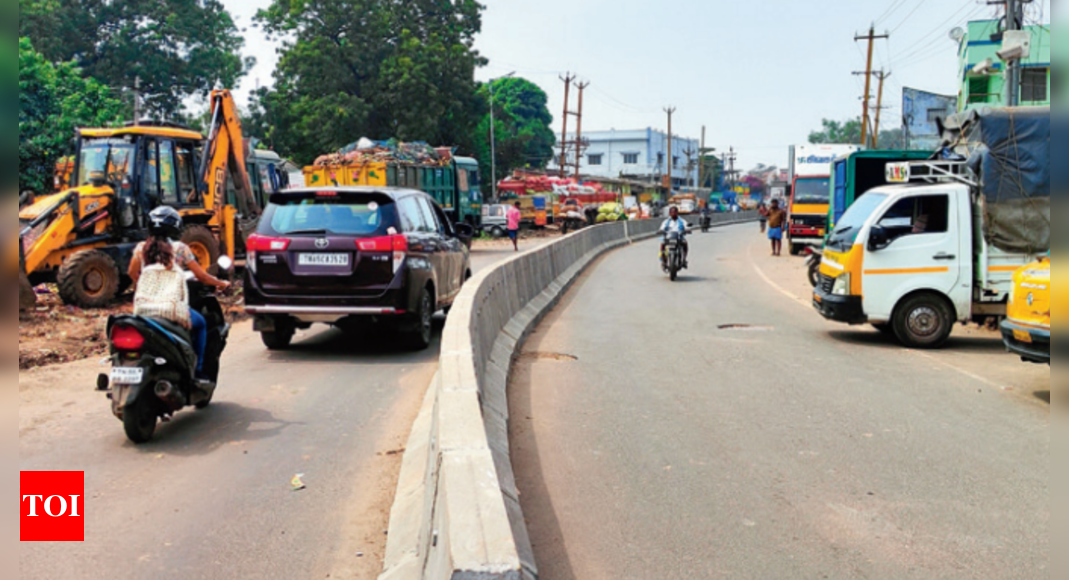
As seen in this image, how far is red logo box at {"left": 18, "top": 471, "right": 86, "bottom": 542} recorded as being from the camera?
4.48 meters

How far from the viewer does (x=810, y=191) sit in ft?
99.5

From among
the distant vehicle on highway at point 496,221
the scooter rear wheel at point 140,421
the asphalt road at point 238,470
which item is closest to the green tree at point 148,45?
the distant vehicle on highway at point 496,221

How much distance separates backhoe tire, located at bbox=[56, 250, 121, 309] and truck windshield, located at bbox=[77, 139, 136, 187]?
177 cm

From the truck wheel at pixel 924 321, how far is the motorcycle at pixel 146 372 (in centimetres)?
839

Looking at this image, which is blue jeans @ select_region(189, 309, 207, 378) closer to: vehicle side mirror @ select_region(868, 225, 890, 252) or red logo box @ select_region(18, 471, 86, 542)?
red logo box @ select_region(18, 471, 86, 542)

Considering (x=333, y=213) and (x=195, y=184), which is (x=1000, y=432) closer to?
(x=333, y=213)

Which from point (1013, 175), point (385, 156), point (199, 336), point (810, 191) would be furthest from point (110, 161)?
point (810, 191)

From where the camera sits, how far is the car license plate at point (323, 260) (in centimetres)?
1015

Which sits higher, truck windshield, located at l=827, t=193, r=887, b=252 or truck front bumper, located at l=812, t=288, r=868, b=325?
truck windshield, located at l=827, t=193, r=887, b=252

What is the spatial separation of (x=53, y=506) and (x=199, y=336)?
2.34m

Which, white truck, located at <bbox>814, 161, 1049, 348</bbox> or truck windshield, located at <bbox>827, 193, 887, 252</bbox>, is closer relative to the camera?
white truck, located at <bbox>814, 161, 1049, 348</bbox>

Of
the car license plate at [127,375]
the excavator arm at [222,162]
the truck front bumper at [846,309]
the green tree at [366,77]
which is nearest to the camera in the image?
the car license plate at [127,375]

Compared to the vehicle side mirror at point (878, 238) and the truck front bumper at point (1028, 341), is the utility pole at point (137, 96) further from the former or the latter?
the truck front bumper at point (1028, 341)

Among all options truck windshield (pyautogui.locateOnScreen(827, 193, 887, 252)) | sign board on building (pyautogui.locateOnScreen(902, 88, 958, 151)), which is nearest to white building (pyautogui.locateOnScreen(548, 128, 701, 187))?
sign board on building (pyautogui.locateOnScreen(902, 88, 958, 151))
